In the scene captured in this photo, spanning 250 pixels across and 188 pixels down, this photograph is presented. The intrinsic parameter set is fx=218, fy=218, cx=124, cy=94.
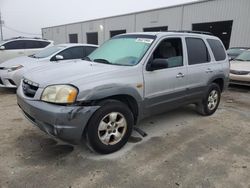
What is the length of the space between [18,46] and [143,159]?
8133 mm

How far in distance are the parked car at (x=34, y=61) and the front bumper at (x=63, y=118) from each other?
3394mm

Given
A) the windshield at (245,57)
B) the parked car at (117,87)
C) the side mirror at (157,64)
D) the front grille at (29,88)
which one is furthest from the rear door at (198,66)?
the windshield at (245,57)

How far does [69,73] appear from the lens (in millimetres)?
3043

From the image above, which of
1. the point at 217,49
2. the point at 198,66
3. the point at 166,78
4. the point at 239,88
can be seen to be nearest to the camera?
the point at 166,78

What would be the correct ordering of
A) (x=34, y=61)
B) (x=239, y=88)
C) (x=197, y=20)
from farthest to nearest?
1. (x=197, y=20)
2. (x=239, y=88)
3. (x=34, y=61)

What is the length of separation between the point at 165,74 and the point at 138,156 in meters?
1.41

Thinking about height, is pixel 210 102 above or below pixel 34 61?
below

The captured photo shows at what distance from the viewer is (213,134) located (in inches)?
157

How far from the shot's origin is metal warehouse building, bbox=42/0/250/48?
47.6 feet

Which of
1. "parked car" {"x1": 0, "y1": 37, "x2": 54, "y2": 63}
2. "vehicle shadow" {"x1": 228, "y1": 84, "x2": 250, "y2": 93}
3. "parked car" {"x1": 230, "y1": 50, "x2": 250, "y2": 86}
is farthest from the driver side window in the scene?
"parked car" {"x1": 0, "y1": 37, "x2": 54, "y2": 63}

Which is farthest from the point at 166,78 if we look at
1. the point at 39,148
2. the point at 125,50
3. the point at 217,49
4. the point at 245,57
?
the point at 245,57

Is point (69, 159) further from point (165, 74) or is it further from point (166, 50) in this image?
point (166, 50)

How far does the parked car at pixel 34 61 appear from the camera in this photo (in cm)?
616

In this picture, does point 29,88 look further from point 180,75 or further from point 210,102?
point 210,102
